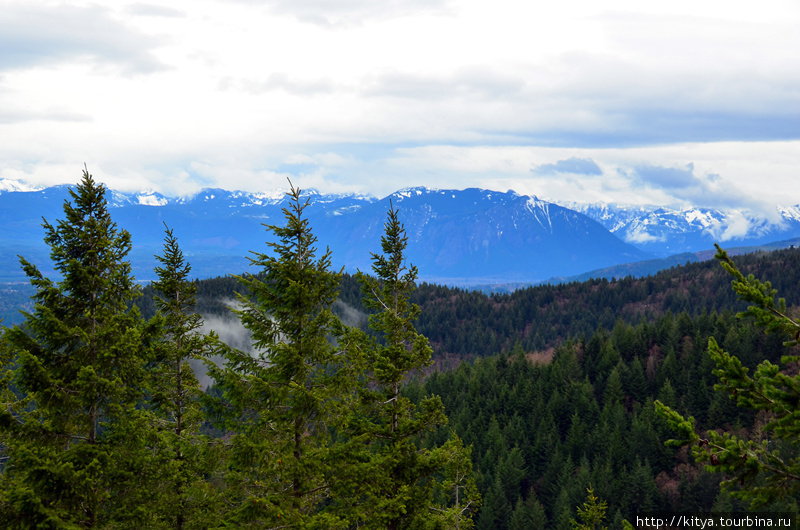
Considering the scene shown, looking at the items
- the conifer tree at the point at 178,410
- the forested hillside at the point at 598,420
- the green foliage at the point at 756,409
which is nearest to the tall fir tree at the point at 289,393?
the conifer tree at the point at 178,410

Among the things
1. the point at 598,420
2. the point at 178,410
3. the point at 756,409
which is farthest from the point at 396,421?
the point at 598,420

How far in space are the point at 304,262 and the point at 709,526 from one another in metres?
67.1

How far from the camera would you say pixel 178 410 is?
80.7 feet

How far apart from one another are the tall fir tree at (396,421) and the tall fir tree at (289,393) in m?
1.79

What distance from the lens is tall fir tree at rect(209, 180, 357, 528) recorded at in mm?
15438

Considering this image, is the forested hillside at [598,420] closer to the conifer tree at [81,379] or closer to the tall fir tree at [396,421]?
the tall fir tree at [396,421]

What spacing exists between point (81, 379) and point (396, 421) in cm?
1022

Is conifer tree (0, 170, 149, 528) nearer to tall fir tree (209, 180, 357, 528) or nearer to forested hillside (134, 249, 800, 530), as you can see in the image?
tall fir tree (209, 180, 357, 528)

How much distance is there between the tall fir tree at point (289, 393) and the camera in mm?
15438

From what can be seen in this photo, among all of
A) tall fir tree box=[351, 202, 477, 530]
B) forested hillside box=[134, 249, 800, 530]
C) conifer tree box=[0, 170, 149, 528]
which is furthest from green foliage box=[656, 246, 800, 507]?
forested hillside box=[134, 249, 800, 530]

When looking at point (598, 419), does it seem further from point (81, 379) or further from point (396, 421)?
point (81, 379)

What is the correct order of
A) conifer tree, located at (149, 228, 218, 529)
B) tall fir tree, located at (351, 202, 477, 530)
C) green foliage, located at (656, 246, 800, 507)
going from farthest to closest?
1. tall fir tree, located at (351, 202, 477, 530)
2. conifer tree, located at (149, 228, 218, 529)
3. green foliage, located at (656, 246, 800, 507)

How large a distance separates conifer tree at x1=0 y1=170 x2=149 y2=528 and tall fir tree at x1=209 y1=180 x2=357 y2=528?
3.08 metres

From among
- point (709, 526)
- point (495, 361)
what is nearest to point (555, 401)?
point (495, 361)
